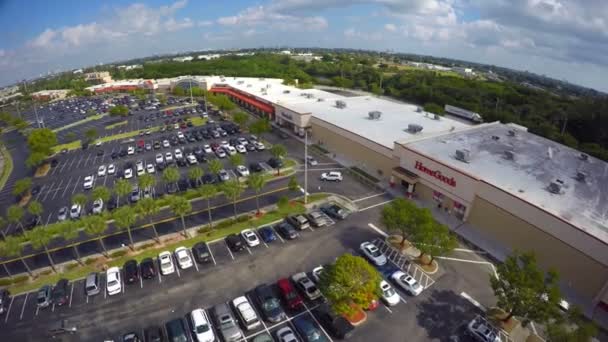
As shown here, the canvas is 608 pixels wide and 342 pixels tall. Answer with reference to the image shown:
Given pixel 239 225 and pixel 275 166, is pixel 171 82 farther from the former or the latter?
pixel 239 225

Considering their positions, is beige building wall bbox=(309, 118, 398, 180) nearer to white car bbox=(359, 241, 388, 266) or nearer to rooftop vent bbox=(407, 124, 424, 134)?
rooftop vent bbox=(407, 124, 424, 134)

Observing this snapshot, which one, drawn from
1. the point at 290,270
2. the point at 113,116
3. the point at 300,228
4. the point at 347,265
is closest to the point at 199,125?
the point at 113,116

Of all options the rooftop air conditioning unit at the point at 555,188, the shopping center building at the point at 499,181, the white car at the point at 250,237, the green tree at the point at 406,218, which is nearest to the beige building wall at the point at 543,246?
the shopping center building at the point at 499,181

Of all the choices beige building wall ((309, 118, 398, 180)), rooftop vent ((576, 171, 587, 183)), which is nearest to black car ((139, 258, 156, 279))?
beige building wall ((309, 118, 398, 180))

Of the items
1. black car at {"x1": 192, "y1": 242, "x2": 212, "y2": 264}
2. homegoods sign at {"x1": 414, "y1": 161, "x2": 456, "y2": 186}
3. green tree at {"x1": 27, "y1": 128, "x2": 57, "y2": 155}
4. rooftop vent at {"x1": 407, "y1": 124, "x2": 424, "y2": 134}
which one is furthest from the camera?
green tree at {"x1": 27, "y1": 128, "x2": 57, "y2": 155}

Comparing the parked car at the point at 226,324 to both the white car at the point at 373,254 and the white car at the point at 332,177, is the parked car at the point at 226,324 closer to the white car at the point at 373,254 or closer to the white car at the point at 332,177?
the white car at the point at 373,254

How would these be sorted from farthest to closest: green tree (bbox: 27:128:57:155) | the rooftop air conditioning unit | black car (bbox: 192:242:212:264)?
green tree (bbox: 27:128:57:155)
the rooftop air conditioning unit
black car (bbox: 192:242:212:264)
